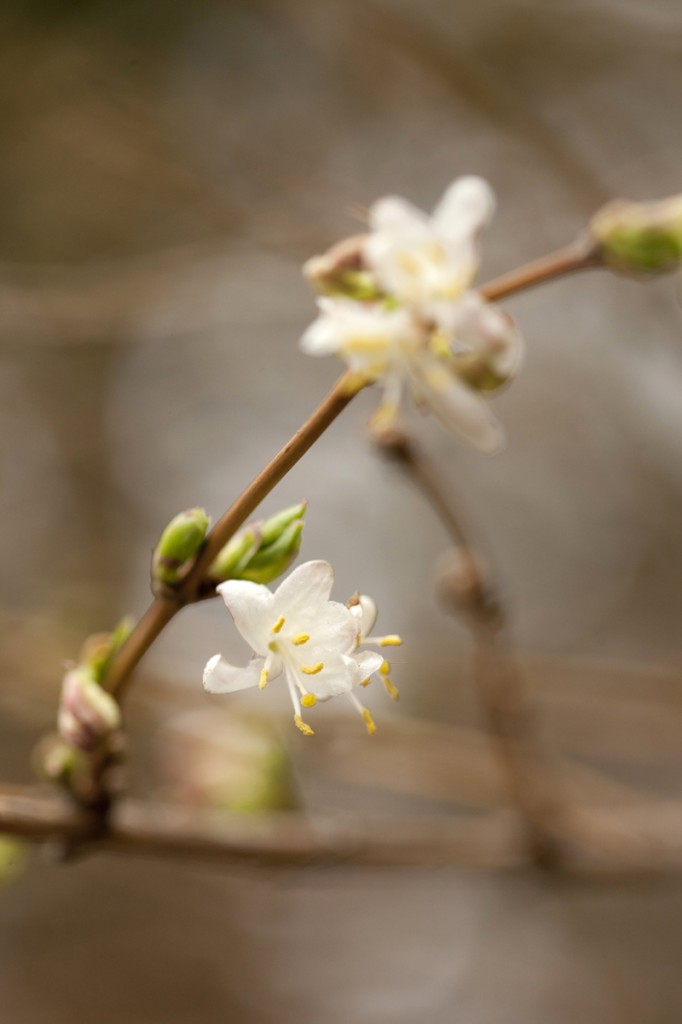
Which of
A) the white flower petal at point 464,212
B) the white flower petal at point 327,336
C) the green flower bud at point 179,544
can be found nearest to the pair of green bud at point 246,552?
the green flower bud at point 179,544

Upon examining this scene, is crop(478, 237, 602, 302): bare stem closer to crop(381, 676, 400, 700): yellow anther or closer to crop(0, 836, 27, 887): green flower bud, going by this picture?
crop(381, 676, 400, 700): yellow anther

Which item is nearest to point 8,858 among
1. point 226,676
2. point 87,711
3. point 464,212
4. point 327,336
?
point 87,711

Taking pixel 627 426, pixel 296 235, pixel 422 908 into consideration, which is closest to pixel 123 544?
pixel 296 235

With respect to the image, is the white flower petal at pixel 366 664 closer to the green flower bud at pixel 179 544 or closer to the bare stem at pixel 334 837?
the green flower bud at pixel 179 544

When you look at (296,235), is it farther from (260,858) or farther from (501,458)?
(501,458)

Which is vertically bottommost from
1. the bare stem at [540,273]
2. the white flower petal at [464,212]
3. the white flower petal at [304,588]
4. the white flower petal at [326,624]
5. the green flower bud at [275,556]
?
the white flower petal at [326,624]

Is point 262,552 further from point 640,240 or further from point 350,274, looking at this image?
point 640,240

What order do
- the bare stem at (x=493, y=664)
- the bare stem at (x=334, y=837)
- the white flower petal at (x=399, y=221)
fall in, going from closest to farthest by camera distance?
1. the white flower petal at (x=399, y=221)
2. the bare stem at (x=334, y=837)
3. the bare stem at (x=493, y=664)
